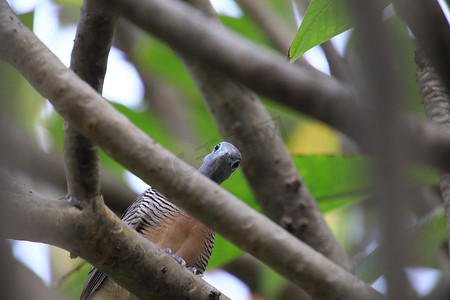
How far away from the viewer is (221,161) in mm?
3867

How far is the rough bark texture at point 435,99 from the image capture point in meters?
2.92

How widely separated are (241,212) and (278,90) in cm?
92

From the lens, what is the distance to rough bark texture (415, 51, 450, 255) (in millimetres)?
2918

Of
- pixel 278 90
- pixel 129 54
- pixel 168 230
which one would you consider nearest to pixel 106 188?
pixel 168 230

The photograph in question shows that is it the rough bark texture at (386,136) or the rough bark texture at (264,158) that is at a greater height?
the rough bark texture at (264,158)

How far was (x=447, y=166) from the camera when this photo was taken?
1.34m

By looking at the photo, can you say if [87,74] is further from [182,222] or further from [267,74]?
[182,222]

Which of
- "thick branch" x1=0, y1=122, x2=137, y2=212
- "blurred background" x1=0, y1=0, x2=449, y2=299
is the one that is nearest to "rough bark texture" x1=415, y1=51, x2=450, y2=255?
"blurred background" x1=0, y1=0, x2=449, y2=299

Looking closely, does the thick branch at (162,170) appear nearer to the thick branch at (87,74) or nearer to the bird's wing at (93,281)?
the thick branch at (87,74)

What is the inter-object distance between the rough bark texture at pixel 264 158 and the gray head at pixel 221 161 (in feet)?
0.20

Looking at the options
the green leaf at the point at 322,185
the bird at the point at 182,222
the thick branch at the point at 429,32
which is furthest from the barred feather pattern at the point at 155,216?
the thick branch at the point at 429,32

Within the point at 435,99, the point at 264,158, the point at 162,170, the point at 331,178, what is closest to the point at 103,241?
the point at 162,170

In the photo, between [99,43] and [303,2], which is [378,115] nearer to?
[99,43]

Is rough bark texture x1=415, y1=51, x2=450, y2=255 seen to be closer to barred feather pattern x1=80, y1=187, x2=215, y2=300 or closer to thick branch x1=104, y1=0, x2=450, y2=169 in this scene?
thick branch x1=104, y1=0, x2=450, y2=169
